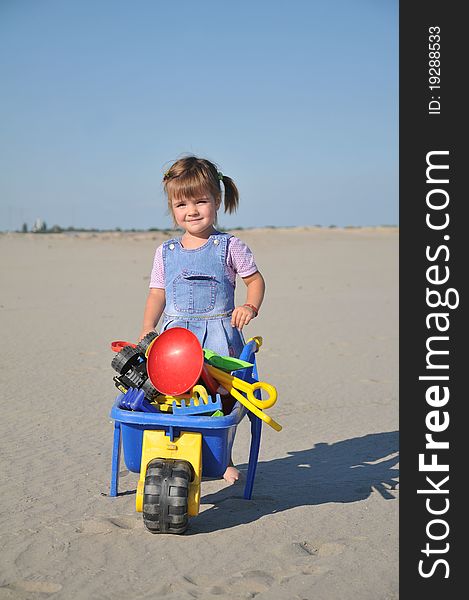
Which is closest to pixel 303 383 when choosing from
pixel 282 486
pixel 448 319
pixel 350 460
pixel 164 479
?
pixel 350 460

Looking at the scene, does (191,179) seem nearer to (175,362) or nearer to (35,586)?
(175,362)

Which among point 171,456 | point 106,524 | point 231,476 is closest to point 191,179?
point 171,456

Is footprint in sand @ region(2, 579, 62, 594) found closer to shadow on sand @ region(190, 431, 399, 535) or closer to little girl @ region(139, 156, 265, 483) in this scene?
shadow on sand @ region(190, 431, 399, 535)

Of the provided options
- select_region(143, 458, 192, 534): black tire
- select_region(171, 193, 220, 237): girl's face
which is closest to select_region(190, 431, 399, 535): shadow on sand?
select_region(143, 458, 192, 534): black tire

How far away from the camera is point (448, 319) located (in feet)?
12.0

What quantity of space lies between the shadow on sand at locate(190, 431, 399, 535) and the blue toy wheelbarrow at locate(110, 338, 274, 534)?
253mm

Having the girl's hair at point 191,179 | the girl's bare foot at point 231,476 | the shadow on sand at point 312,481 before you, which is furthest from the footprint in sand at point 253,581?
the girl's hair at point 191,179

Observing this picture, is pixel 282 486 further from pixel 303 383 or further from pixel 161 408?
pixel 303 383

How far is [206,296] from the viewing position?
4.02 meters

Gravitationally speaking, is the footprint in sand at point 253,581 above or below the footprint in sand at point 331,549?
below

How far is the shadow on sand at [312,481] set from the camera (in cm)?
372

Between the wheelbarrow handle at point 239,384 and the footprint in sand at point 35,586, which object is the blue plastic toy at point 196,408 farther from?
the footprint in sand at point 35,586

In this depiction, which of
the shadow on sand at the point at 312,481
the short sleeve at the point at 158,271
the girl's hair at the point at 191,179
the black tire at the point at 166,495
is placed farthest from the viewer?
the short sleeve at the point at 158,271

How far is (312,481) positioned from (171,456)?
3.96ft
